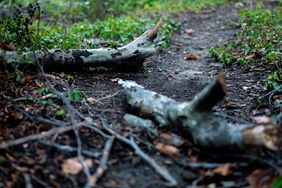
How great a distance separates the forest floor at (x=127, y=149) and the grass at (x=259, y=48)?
19 cm

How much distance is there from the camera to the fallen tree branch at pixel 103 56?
4.21m

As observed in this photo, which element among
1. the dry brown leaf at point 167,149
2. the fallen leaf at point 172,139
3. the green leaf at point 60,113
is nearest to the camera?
the dry brown leaf at point 167,149

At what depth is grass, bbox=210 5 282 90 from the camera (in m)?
4.40

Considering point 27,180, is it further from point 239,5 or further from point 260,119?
point 239,5

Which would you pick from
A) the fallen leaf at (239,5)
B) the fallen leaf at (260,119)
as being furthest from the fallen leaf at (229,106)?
the fallen leaf at (239,5)

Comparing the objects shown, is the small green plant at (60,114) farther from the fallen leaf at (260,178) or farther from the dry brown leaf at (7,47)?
the fallen leaf at (260,178)

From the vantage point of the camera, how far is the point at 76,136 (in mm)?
2684

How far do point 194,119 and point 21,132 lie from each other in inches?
49.9

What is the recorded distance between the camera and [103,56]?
14.5ft

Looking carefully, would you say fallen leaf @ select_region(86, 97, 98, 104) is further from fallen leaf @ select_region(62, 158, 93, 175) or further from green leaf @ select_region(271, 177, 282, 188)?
green leaf @ select_region(271, 177, 282, 188)

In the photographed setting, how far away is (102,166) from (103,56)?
2.20 meters

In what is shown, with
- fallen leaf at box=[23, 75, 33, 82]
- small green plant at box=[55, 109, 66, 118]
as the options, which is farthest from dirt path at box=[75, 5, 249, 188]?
fallen leaf at box=[23, 75, 33, 82]

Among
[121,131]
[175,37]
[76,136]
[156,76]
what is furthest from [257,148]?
[175,37]

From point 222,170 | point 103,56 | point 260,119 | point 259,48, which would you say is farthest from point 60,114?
point 259,48
